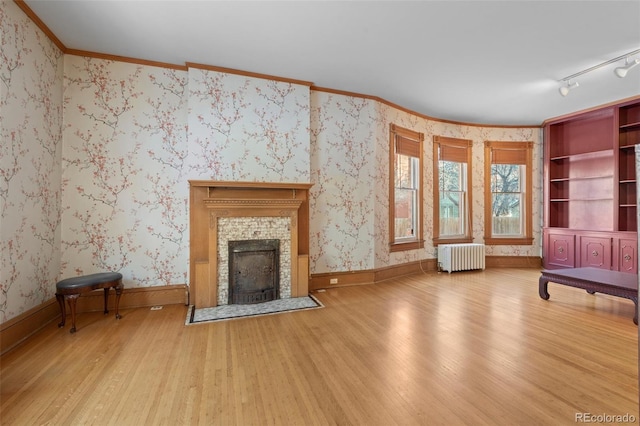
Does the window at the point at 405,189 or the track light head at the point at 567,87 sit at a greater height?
the track light head at the point at 567,87

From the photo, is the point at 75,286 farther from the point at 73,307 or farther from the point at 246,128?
the point at 246,128

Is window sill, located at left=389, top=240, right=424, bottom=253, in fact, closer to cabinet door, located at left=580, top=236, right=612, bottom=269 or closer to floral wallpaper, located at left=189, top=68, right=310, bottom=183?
floral wallpaper, located at left=189, top=68, right=310, bottom=183

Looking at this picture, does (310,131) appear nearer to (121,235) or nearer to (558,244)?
(121,235)

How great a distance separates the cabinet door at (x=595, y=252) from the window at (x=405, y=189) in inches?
109

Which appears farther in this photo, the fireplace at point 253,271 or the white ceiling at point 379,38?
the fireplace at point 253,271

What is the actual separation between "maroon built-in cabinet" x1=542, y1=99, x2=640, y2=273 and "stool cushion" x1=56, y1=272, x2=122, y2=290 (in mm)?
7073

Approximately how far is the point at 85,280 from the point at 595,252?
7270 mm

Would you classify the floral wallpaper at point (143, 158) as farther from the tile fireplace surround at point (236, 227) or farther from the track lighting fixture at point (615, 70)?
the track lighting fixture at point (615, 70)

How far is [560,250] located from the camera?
17.6 ft

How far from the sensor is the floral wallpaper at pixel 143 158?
2.51m

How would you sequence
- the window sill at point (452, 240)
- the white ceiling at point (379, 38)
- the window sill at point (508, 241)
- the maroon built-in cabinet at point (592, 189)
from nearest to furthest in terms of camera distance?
the white ceiling at point (379, 38) < the maroon built-in cabinet at point (592, 189) < the window sill at point (452, 240) < the window sill at point (508, 241)

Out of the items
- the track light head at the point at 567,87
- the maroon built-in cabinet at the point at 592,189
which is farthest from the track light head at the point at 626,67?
the maroon built-in cabinet at the point at 592,189

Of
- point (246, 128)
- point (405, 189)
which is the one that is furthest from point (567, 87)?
point (246, 128)

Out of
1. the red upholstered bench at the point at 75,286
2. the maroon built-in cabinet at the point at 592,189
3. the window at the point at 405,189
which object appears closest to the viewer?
the red upholstered bench at the point at 75,286
